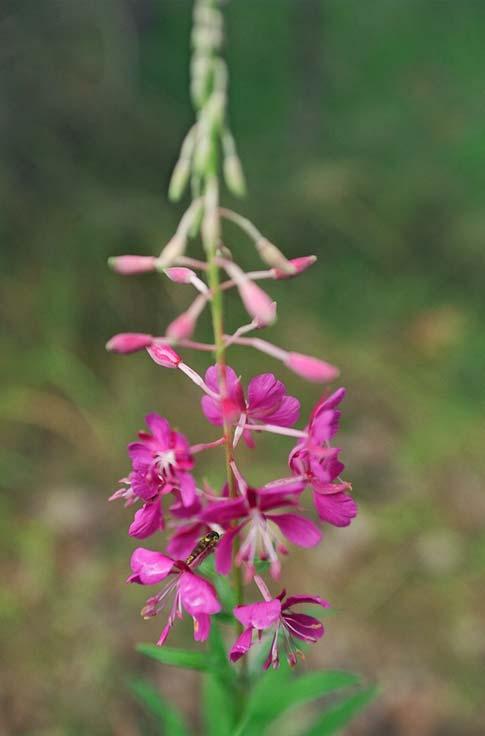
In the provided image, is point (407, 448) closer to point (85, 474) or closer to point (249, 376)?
point (249, 376)

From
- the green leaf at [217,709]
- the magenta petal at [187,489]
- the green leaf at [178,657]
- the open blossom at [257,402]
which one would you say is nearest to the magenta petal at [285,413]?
the open blossom at [257,402]

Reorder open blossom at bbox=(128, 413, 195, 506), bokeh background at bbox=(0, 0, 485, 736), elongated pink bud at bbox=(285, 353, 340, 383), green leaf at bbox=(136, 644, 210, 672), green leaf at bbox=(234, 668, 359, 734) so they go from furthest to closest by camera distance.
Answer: bokeh background at bbox=(0, 0, 485, 736)
green leaf at bbox=(234, 668, 359, 734)
green leaf at bbox=(136, 644, 210, 672)
open blossom at bbox=(128, 413, 195, 506)
elongated pink bud at bbox=(285, 353, 340, 383)

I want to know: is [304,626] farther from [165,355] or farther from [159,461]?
[165,355]

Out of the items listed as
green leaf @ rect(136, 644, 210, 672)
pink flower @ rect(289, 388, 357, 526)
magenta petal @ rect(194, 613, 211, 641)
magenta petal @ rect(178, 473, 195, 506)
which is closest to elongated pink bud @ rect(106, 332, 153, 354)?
magenta petal @ rect(178, 473, 195, 506)


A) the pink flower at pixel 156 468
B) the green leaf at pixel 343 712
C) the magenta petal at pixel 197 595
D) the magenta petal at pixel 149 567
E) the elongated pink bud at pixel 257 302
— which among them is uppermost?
the elongated pink bud at pixel 257 302

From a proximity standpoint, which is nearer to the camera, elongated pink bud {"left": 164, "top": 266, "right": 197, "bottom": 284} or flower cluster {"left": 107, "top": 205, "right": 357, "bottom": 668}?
flower cluster {"left": 107, "top": 205, "right": 357, "bottom": 668}

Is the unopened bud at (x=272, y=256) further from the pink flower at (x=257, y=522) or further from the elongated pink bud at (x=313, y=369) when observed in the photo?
the pink flower at (x=257, y=522)

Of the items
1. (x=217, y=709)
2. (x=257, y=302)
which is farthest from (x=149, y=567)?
(x=217, y=709)

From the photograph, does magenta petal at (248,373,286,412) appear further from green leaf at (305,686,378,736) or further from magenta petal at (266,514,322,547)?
green leaf at (305,686,378,736)

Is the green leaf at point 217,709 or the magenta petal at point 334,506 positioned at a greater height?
the magenta petal at point 334,506
